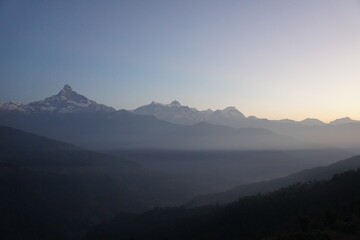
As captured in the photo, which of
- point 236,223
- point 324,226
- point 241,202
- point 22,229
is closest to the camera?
point 324,226

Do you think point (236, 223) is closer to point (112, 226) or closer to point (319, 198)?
point (319, 198)

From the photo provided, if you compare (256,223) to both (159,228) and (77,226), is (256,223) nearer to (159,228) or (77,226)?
(159,228)

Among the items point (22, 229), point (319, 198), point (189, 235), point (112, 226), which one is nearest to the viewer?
point (319, 198)

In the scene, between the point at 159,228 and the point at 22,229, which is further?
the point at 22,229

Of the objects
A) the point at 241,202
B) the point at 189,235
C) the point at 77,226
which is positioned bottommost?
the point at 77,226

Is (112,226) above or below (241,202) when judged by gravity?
below

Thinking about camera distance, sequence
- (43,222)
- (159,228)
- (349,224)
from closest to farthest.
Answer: (349,224) < (159,228) < (43,222)

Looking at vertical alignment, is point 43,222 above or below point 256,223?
below

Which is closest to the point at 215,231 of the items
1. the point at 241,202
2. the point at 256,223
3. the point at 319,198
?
the point at 256,223

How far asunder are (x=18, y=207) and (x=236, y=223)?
146 m

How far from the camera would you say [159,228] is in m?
121

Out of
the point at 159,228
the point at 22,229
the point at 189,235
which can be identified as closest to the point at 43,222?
the point at 22,229

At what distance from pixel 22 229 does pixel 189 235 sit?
110 meters

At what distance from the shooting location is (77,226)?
19112 centimetres
